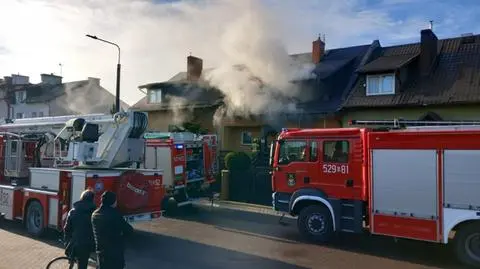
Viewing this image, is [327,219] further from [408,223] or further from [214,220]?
[214,220]

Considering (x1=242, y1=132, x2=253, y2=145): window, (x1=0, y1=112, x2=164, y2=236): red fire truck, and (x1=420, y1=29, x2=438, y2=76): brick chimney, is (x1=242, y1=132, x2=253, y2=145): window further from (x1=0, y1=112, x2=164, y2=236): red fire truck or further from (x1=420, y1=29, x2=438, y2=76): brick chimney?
(x1=0, y1=112, x2=164, y2=236): red fire truck

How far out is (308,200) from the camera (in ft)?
34.7

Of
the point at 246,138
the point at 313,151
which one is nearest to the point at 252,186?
the point at 313,151

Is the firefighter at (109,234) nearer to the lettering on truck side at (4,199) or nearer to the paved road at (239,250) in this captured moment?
the paved road at (239,250)

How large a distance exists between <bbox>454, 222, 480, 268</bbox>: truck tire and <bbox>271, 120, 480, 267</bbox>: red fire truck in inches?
0.7

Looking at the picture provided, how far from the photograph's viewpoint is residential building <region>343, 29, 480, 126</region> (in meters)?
19.2

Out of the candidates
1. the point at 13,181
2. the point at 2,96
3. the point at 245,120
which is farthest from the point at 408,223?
the point at 2,96

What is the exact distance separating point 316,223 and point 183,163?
5685 mm

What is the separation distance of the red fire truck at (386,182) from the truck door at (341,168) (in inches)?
0.9

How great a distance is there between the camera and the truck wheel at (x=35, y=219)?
10750mm

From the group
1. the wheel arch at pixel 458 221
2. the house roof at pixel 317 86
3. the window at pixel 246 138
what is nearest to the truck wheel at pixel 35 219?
the wheel arch at pixel 458 221

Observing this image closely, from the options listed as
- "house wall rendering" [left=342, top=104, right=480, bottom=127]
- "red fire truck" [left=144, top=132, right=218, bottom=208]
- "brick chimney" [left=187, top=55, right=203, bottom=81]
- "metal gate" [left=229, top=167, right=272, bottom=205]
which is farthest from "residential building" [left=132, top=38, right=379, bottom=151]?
"red fire truck" [left=144, top=132, right=218, bottom=208]

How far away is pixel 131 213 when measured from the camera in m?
10.2

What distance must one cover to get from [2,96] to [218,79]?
34.4m
